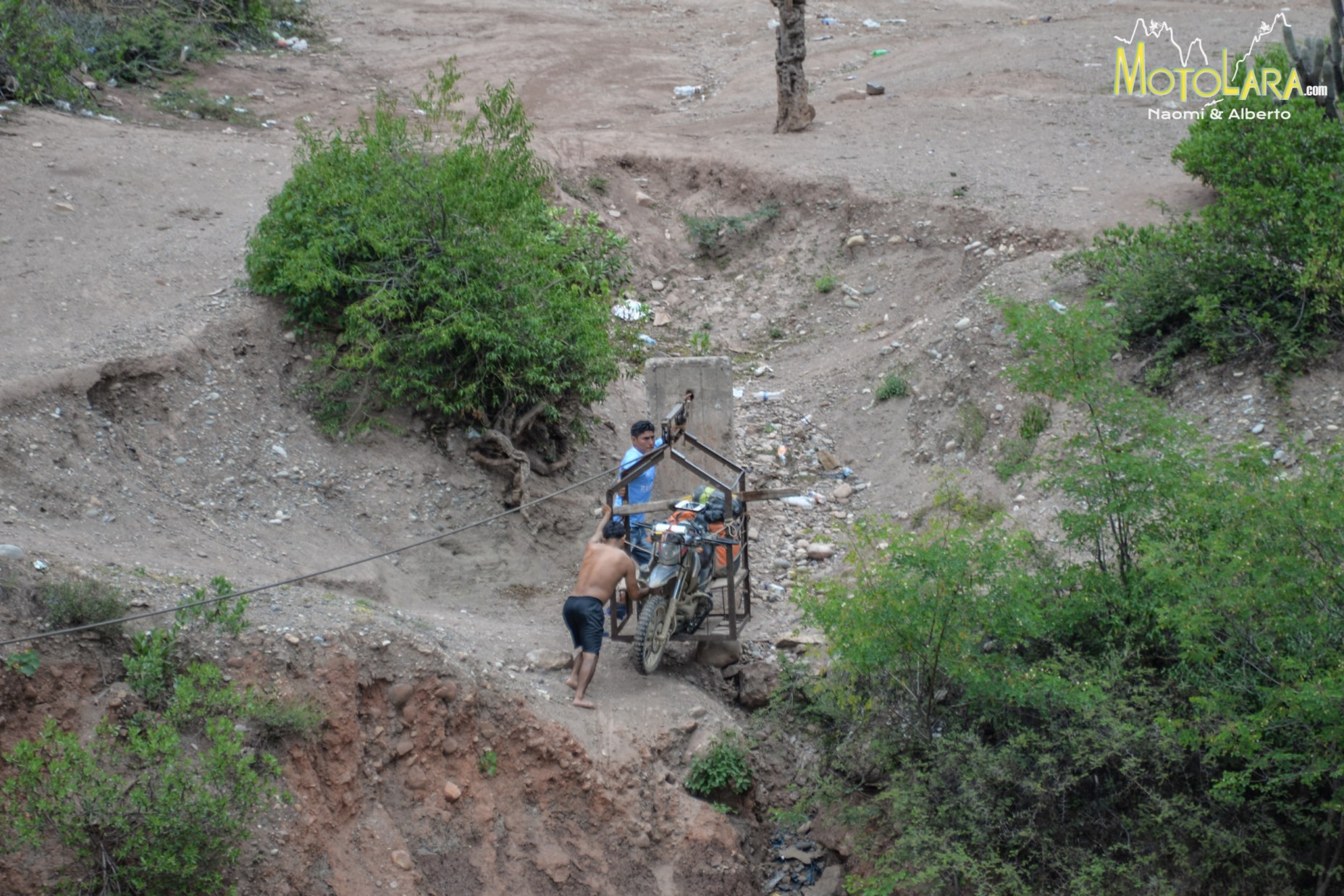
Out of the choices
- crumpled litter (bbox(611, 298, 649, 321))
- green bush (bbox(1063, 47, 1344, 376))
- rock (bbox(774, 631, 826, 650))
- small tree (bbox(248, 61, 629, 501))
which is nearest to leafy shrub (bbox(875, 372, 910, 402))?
green bush (bbox(1063, 47, 1344, 376))

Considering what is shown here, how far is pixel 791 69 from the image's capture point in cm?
1409

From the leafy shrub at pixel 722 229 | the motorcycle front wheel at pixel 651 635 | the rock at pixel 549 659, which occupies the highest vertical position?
the leafy shrub at pixel 722 229

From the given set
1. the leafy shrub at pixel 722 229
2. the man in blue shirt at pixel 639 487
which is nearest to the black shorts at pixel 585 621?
the man in blue shirt at pixel 639 487

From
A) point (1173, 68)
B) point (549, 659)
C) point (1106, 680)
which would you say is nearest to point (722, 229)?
point (1173, 68)

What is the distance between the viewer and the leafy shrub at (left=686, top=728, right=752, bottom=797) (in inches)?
256

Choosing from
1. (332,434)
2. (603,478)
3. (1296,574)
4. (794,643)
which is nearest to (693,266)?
(603,478)

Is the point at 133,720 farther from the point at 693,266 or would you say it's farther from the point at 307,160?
the point at 693,266

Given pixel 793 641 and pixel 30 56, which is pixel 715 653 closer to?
pixel 793 641

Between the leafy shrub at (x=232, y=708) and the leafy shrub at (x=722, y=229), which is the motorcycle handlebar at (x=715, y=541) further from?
the leafy shrub at (x=722, y=229)

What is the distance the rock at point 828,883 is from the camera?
6301 millimetres

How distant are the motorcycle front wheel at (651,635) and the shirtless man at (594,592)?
135mm

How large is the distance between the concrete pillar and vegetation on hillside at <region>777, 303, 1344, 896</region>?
2.39m

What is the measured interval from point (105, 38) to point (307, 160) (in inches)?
263

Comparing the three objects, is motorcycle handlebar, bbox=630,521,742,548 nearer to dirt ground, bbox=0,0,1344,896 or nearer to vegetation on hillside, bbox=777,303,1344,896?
vegetation on hillside, bbox=777,303,1344,896
